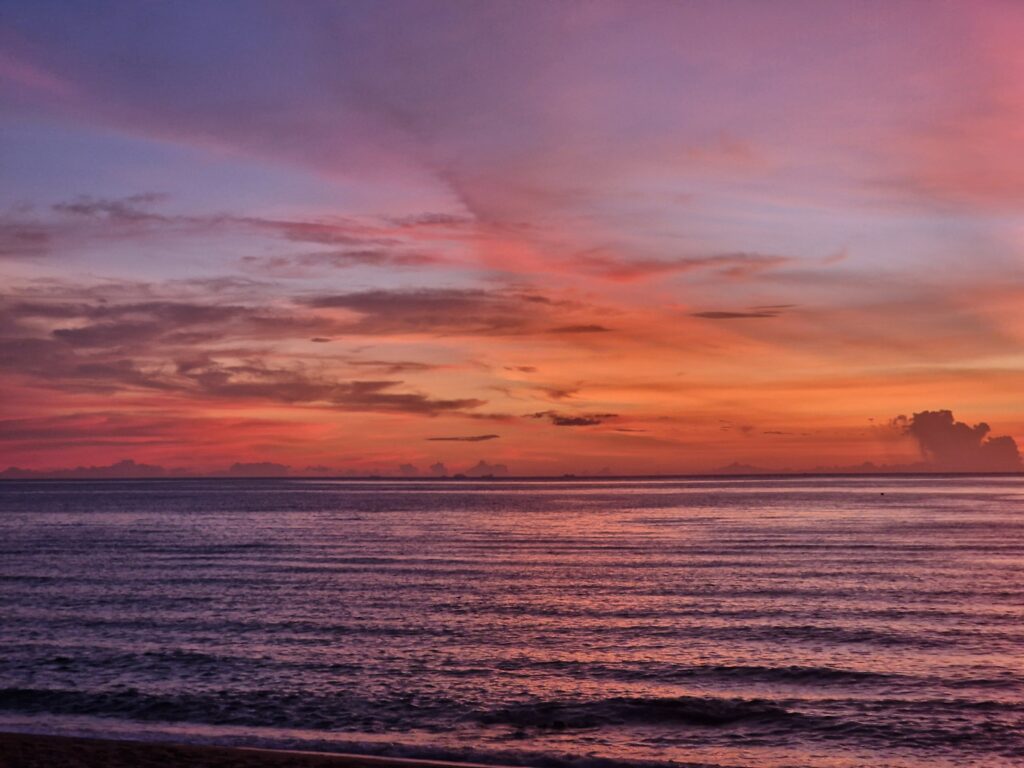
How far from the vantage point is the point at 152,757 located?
875 inches

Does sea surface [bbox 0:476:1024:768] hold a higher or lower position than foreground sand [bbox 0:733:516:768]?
lower

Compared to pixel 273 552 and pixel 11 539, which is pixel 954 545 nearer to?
pixel 273 552

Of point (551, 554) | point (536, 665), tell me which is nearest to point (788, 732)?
point (536, 665)

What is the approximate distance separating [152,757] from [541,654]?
1846cm

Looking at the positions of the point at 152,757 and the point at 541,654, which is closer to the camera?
the point at 152,757

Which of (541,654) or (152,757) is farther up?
(152,757)

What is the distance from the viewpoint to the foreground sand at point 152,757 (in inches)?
843

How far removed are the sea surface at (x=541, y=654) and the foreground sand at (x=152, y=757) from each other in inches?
102

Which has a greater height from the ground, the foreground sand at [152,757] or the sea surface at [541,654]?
the foreground sand at [152,757]

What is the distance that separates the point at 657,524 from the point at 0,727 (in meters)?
106

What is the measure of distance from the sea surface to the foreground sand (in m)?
2.58

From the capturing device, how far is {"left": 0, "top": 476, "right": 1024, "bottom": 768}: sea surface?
26.8 m

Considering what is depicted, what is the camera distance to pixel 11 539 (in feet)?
342

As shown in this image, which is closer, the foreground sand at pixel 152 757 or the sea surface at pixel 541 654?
the foreground sand at pixel 152 757
